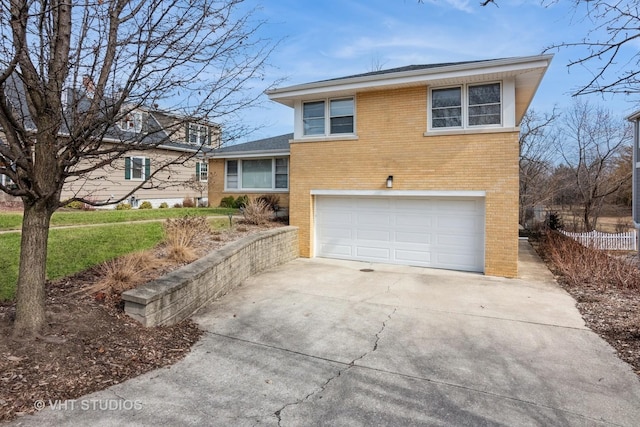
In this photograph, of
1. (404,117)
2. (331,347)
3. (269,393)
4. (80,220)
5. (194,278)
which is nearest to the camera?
(269,393)

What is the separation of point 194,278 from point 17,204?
1331cm

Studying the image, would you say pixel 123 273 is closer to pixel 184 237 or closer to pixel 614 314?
pixel 184 237

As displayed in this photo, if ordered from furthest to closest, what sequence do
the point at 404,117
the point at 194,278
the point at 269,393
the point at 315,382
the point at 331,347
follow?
the point at 404,117, the point at 194,278, the point at 331,347, the point at 315,382, the point at 269,393

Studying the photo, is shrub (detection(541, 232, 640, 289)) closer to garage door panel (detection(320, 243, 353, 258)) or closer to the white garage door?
the white garage door

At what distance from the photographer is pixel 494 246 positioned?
9.59 m

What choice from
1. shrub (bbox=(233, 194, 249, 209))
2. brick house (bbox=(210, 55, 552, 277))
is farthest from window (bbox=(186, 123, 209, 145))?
shrub (bbox=(233, 194, 249, 209))

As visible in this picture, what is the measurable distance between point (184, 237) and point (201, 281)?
190 centimetres

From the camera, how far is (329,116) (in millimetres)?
11555

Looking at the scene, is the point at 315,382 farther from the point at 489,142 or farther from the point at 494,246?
the point at 489,142

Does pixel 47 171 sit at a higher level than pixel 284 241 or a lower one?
higher

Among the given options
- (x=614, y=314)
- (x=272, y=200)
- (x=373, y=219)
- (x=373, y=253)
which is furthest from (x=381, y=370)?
(x=272, y=200)

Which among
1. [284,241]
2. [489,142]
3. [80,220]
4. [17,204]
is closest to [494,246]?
[489,142]

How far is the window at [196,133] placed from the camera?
16.3ft

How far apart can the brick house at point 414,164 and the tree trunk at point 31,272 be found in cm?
799
